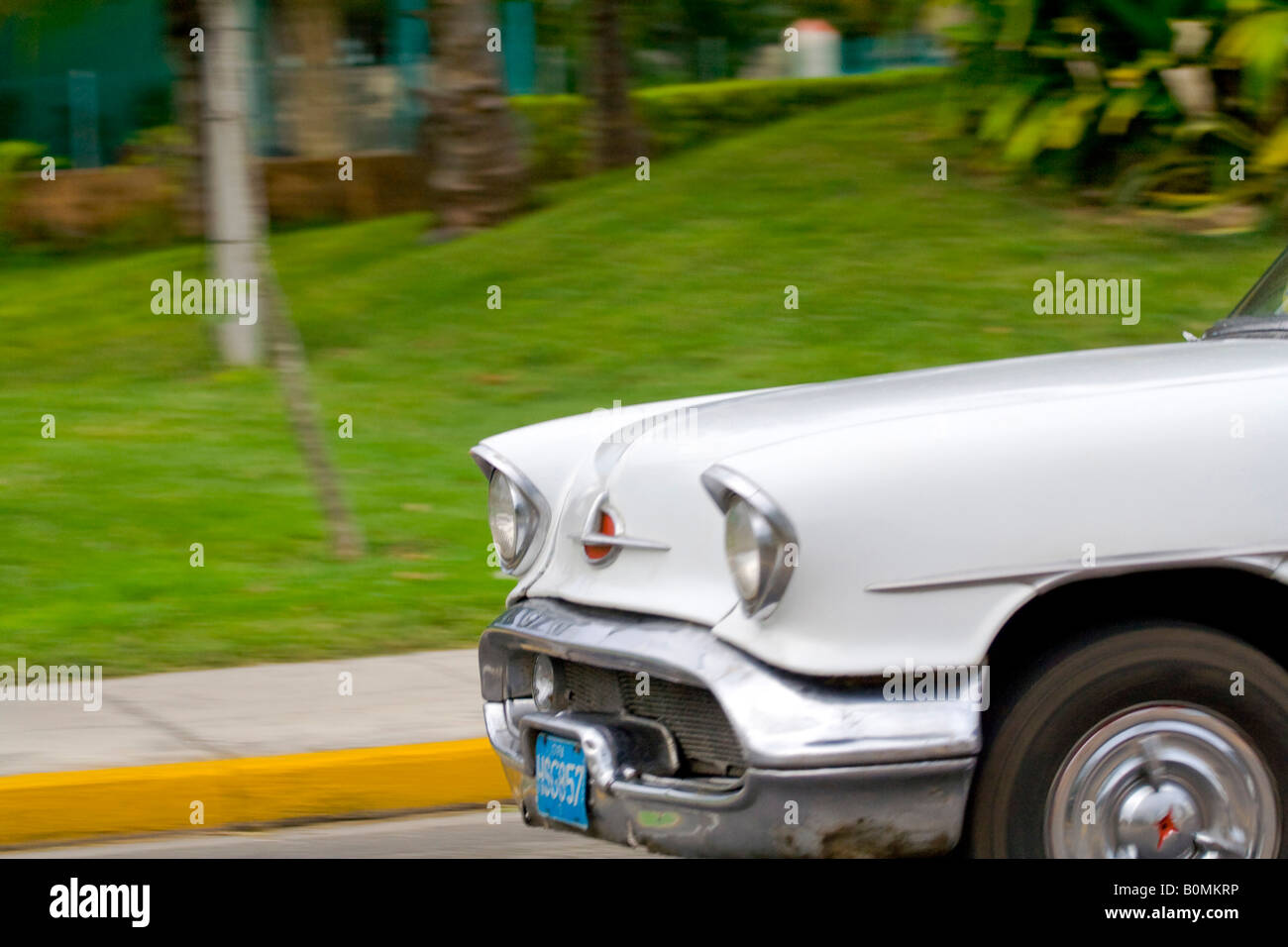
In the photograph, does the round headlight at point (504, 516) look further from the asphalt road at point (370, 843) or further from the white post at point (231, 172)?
the white post at point (231, 172)

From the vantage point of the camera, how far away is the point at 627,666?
3.52 m

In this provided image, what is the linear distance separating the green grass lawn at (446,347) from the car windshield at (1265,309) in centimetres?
366

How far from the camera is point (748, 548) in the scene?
11.0ft

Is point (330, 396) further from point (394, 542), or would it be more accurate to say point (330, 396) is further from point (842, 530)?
point (842, 530)

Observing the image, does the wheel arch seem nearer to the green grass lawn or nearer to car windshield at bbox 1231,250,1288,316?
car windshield at bbox 1231,250,1288,316

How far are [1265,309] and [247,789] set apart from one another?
3.08 meters

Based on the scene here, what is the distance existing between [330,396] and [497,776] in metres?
6.09

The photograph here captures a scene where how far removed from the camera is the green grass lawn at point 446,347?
7688mm

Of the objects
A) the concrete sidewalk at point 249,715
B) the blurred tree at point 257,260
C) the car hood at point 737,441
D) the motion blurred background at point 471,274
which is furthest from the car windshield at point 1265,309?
the blurred tree at point 257,260

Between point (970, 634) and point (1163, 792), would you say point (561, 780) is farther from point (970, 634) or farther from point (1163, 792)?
point (1163, 792)

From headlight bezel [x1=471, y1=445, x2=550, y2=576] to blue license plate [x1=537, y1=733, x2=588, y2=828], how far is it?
54cm

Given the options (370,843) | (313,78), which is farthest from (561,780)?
(313,78)

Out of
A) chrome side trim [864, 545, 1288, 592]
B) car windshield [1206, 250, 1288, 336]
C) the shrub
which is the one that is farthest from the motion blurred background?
chrome side trim [864, 545, 1288, 592]
